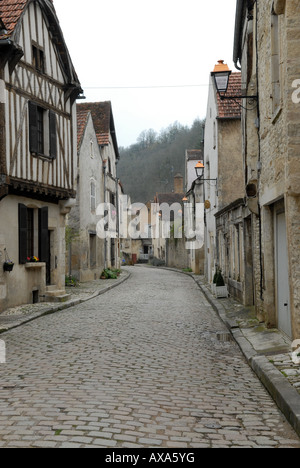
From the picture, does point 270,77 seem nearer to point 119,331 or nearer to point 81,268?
point 119,331

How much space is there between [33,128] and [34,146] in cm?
47

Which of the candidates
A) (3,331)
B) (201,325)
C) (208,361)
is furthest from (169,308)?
(208,361)

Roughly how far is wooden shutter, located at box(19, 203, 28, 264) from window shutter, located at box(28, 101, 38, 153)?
1.51 m

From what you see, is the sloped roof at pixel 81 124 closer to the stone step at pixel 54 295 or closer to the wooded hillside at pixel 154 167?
the stone step at pixel 54 295

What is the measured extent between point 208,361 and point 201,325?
3.33 meters

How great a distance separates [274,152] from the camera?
815 cm

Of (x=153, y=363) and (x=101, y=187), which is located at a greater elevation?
(x=101, y=187)

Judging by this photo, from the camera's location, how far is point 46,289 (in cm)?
1491

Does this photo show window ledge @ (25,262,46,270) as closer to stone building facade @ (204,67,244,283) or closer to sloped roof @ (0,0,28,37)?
sloped roof @ (0,0,28,37)

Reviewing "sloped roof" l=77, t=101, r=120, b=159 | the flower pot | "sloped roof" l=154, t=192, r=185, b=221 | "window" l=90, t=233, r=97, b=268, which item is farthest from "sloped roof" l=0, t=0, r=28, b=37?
"sloped roof" l=154, t=192, r=185, b=221

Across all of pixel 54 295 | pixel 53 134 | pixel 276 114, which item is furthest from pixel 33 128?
pixel 276 114

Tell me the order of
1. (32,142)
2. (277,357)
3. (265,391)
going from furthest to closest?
(32,142) → (277,357) → (265,391)

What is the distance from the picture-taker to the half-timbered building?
39.0 feet

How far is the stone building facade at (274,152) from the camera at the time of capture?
660 cm
